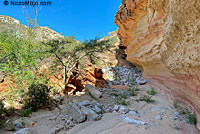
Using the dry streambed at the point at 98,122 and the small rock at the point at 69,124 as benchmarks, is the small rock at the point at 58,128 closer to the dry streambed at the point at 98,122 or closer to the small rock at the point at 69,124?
the dry streambed at the point at 98,122

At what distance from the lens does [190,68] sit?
247 centimetres

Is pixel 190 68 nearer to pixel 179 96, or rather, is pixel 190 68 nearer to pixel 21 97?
pixel 179 96

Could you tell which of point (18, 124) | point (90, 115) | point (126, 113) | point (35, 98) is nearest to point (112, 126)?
point (90, 115)

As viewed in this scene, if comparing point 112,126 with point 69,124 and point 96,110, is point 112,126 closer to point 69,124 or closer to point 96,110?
point 96,110

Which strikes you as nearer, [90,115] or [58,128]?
[58,128]

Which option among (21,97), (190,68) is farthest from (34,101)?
(190,68)

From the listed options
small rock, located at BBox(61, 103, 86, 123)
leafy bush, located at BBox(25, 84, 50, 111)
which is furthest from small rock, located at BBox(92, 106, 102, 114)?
leafy bush, located at BBox(25, 84, 50, 111)

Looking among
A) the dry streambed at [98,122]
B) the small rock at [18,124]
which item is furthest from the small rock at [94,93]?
the small rock at [18,124]

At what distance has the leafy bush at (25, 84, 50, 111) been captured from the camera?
2.80 m

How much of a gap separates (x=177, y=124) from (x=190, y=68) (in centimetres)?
128

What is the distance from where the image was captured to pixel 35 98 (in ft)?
9.36

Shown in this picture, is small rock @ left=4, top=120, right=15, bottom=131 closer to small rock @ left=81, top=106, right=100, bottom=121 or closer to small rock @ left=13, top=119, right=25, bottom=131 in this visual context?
small rock @ left=13, top=119, right=25, bottom=131

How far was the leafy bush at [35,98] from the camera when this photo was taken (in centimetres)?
280

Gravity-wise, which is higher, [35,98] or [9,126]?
[35,98]
